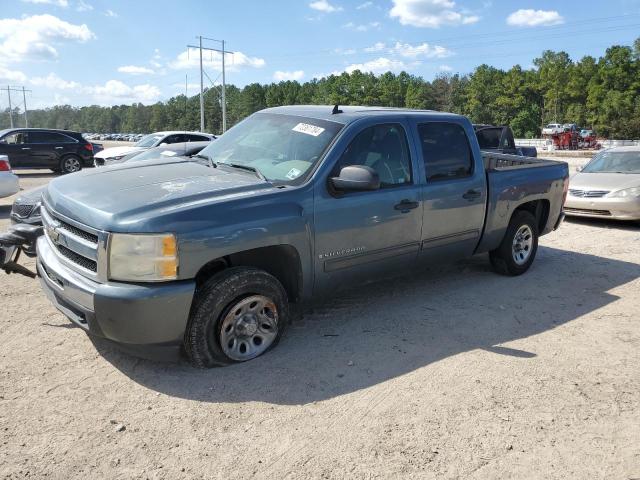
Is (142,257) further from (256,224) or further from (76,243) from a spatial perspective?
(256,224)

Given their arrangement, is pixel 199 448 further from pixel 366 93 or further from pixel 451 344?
pixel 366 93

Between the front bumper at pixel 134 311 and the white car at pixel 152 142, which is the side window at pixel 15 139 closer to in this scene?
the white car at pixel 152 142

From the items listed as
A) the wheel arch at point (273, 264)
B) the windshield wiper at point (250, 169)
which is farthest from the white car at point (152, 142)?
the wheel arch at point (273, 264)

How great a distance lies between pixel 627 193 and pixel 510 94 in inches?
3128

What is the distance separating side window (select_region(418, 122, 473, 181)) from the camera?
4.93m

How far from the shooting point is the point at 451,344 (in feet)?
14.1

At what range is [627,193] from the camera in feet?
30.8

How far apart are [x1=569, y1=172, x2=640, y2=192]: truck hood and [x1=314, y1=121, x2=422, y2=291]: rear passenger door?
6.61m

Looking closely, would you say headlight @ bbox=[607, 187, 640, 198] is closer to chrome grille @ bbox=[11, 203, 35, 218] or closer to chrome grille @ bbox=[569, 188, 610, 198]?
chrome grille @ bbox=[569, 188, 610, 198]

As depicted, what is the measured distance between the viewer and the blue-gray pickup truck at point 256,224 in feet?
10.9

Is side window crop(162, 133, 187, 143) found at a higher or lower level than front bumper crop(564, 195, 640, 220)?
higher

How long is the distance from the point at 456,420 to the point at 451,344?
1109 mm

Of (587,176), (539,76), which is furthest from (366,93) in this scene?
(587,176)

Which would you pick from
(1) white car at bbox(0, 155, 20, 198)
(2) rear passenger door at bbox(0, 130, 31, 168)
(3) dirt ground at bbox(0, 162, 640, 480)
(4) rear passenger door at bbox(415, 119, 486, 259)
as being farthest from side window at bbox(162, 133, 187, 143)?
(4) rear passenger door at bbox(415, 119, 486, 259)
